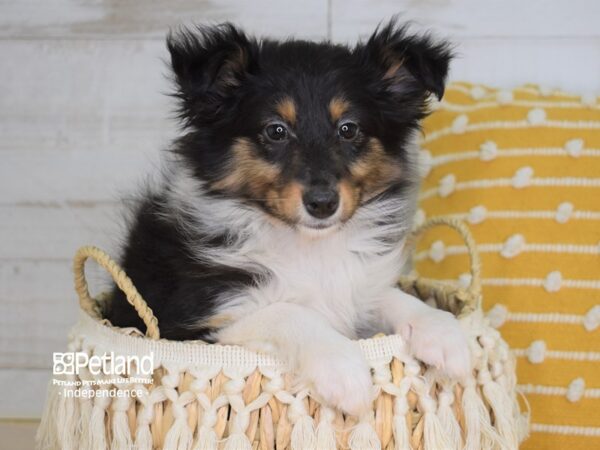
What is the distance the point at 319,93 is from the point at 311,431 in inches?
38.2

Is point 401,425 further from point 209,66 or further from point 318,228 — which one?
point 209,66

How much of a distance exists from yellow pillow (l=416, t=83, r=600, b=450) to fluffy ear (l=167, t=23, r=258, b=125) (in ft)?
3.40

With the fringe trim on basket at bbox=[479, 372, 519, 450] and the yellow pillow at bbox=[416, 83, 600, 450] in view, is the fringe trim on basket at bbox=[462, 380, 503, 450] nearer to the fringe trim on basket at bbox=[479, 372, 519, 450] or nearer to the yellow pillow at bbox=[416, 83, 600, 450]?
the fringe trim on basket at bbox=[479, 372, 519, 450]

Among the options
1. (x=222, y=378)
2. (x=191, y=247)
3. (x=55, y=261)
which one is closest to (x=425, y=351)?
(x=222, y=378)

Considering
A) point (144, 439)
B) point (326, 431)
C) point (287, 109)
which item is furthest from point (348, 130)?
point (144, 439)

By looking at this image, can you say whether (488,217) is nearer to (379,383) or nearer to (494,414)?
(494,414)

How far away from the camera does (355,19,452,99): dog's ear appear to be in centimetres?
223

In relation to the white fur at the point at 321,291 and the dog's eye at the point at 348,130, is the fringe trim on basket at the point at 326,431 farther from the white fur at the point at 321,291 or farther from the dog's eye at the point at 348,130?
the dog's eye at the point at 348,130

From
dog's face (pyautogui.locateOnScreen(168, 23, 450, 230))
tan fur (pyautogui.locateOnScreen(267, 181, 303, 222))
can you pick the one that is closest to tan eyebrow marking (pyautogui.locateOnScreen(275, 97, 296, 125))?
dog's face (pyautogui.locateOnScreen(168, 23, 450, 230))

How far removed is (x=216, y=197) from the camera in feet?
7.28

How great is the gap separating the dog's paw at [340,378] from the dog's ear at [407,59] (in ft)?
2.98

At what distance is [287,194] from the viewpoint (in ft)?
6.66

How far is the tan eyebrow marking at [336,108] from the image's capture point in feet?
7.11

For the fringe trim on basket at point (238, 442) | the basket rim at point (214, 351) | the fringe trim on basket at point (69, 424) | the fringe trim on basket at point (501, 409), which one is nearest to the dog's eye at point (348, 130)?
the basket rim at point (214, 351)
